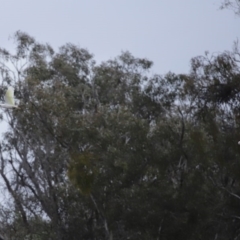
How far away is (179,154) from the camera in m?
15.5

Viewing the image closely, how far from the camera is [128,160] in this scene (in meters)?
15.3

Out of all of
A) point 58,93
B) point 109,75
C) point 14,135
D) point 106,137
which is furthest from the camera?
point 109,75

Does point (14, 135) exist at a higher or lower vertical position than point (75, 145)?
higher

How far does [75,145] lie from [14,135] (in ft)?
11.7

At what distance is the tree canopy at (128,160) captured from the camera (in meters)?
14.7

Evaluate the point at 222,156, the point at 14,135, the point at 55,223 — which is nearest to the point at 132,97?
the point at 14,135

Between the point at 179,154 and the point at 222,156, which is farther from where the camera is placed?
the point at 179,154

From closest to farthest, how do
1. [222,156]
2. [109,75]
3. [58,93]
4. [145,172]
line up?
[222,156] < [145,172] < [58,93] < [109,75]

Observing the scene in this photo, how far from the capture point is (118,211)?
1521 centimetres

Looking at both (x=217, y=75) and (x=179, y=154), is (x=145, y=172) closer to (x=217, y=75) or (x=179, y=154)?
(x=179, y=154)

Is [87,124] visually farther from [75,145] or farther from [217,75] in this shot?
[217,75]

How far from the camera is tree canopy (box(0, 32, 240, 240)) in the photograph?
48.3 ft

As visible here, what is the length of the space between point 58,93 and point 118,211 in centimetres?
490

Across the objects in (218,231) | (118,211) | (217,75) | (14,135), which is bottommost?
(218,231)
